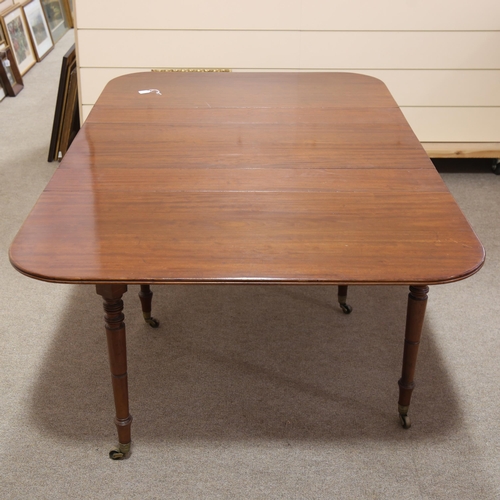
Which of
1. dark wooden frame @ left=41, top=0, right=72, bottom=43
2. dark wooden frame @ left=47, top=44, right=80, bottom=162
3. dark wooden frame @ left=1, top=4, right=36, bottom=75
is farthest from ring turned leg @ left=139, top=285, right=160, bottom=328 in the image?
A: dark wooden frame @ left=41, top=0, right=72, bottom=43

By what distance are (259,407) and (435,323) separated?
81cm

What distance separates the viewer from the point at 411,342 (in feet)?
5.78

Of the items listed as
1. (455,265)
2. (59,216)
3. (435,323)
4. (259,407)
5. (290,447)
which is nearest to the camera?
(455,265)

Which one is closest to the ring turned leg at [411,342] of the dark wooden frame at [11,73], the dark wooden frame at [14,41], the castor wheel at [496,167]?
the castor wheel at [496,167]

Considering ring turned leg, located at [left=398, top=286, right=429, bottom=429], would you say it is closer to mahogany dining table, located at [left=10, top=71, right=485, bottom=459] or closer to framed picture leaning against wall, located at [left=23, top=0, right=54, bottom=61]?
mahogany dining table, located at [left=10, top=71, right=485, bottom=459]

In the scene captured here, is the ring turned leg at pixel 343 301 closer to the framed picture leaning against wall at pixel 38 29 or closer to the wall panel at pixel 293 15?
the wall panel at pixel 293 15

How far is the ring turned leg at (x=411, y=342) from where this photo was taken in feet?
5.46

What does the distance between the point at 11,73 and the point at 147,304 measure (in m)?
2.81

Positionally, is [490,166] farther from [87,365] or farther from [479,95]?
[87,365]

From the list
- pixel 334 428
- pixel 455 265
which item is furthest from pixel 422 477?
pixel 455 265

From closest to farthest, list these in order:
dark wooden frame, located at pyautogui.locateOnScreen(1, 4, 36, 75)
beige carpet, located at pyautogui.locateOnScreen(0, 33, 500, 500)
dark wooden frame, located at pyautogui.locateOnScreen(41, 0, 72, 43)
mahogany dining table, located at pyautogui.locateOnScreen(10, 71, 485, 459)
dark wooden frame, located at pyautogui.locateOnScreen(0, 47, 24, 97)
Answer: mahogany dining table, located at pyautogui.locateOnScreen(10, 71, 485, 459)
beige carpet, located at pyautogui.locateOnScreen(0, 33, 500, 500)
dark wooden frame, located at pyautogui.locateOnScreen(0, 47, 24, 97)
dark wooden frame, located at pyautogui.locateOnScreen(1, 4, 36, 75)
dark wooden frame, located at pyautogui.locateOnScreen(41, 0, 72, 43)

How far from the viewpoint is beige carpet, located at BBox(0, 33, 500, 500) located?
5.82 ft

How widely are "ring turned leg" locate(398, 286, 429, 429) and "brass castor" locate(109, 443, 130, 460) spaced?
0.84 m

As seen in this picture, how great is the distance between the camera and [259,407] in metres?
2.00
